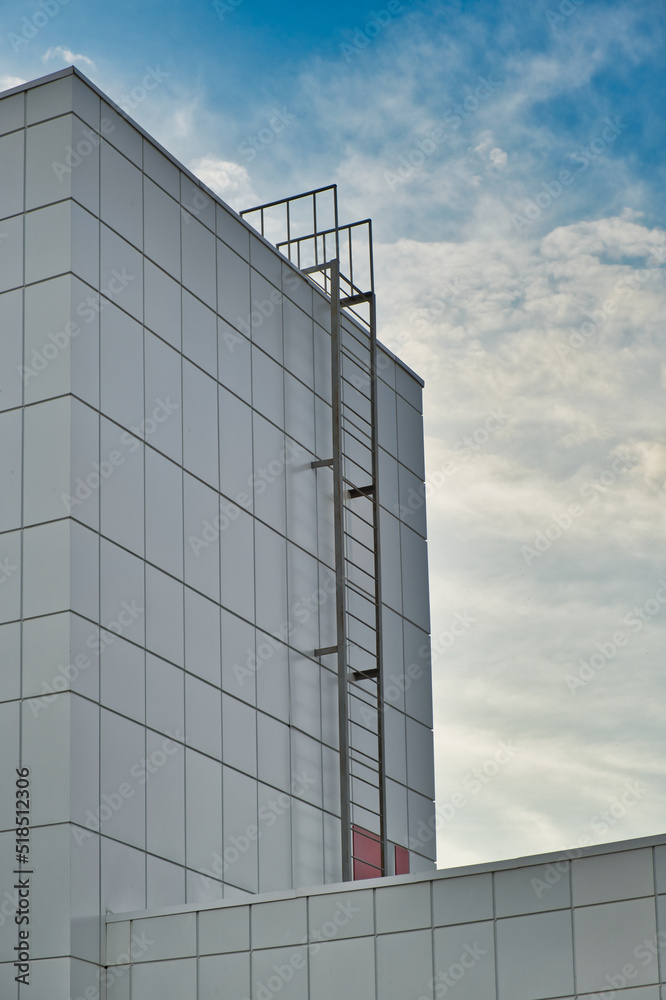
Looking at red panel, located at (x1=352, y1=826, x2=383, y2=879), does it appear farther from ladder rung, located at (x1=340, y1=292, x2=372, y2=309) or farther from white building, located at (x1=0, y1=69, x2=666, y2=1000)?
ladder rung, located at (x1=340, y1=292, x2=372, y2=309)

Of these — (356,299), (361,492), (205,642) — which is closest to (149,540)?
(205,642)

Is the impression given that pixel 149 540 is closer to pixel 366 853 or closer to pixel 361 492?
pixel 361 492

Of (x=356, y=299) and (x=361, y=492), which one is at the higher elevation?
(x=356, y=299)

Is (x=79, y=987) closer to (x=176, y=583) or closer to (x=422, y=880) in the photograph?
(x=422, y=880)

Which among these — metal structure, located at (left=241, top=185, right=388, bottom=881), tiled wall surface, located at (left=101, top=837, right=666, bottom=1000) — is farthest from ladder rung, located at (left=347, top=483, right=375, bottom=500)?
tiled wall surface, located at (left=101, top=837, right=666, bottom=1000)

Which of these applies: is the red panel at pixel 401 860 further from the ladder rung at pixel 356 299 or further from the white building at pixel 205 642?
the ladder rung at pixel 356 299

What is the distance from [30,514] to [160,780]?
3237mm

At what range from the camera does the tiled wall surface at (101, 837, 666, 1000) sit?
42.1 ft

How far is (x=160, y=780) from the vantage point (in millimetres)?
15922

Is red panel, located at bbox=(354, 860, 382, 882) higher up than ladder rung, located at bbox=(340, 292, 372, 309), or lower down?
lower down

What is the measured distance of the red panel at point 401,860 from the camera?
20828 millimetres

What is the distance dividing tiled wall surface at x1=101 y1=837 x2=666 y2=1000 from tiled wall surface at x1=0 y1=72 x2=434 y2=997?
2.59ft

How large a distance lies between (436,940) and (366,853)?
21.1ft

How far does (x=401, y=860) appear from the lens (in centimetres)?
2097
